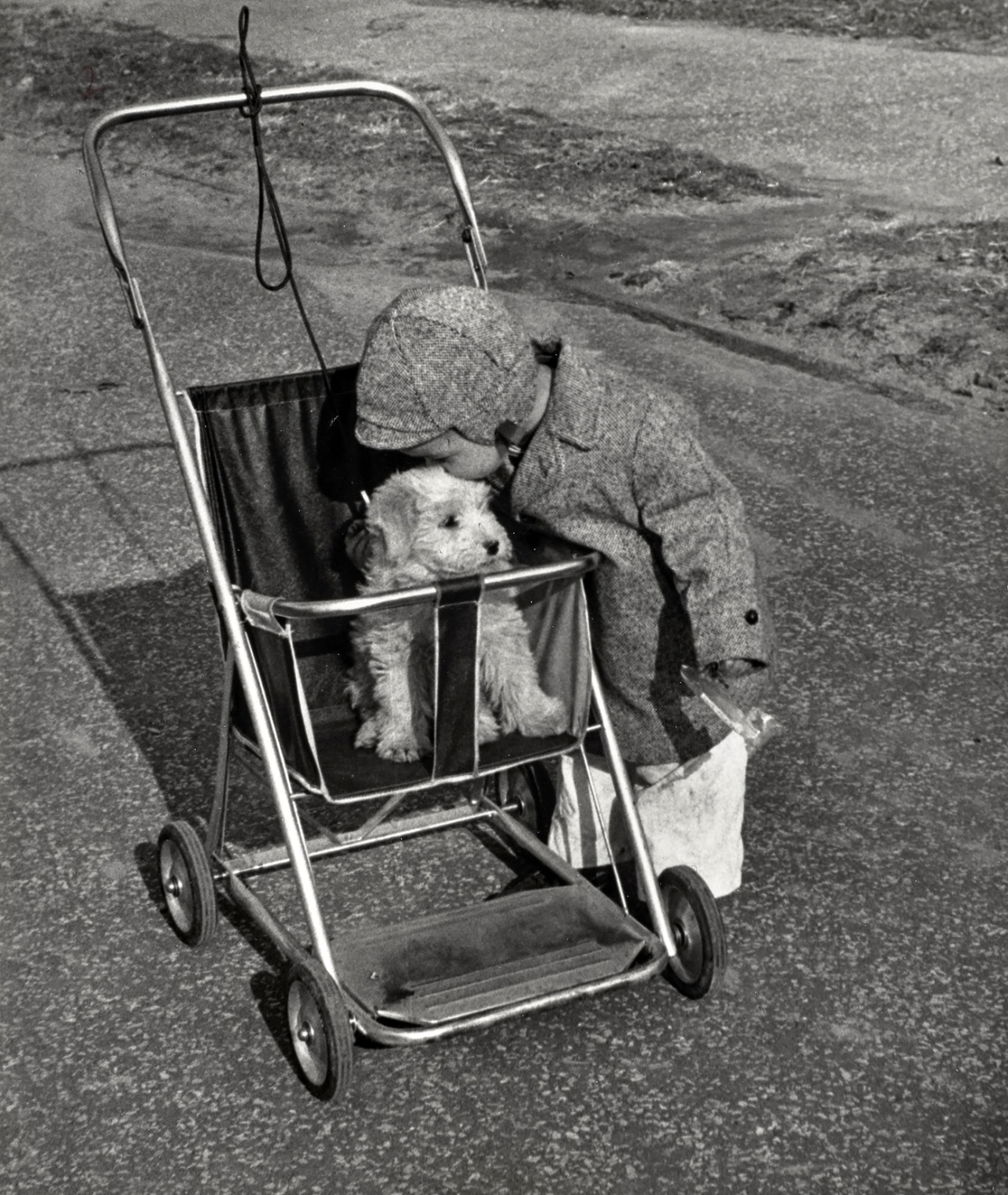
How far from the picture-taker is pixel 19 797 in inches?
169

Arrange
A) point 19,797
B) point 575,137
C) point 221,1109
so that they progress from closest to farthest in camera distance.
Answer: point 221,1109 → point 19,797 → point 575,137

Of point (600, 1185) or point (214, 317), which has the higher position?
point (600, 1185)

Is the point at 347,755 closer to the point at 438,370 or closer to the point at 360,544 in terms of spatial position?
the point at 360,544

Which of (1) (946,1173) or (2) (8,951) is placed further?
(2) (8,951)

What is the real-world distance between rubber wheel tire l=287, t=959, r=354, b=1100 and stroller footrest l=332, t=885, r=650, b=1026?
0.27ft

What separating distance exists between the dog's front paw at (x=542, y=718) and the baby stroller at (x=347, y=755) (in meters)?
0.02

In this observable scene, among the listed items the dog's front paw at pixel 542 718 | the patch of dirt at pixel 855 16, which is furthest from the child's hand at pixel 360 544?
the patch of dirt at pixel 855 16

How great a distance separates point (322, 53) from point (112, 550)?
8.75 m

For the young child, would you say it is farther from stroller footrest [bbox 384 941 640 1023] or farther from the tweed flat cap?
stroller footrest [bbox 384 941 640 1023]

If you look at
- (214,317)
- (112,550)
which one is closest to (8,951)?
(112,550)

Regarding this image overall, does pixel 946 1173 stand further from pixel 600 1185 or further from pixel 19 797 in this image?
pixel 19 797

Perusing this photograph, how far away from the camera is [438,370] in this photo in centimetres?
309

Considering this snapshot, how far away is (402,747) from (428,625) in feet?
0.80

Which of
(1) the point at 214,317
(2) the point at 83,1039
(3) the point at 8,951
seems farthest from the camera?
(1) the point at 214,317
